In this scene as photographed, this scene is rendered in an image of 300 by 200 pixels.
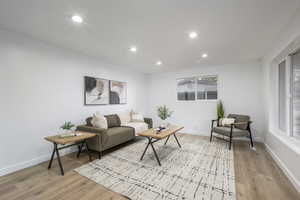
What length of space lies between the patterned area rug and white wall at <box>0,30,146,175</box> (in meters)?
1.11

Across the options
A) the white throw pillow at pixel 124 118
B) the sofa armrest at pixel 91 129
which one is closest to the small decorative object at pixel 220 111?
the white throw pillow at pixel 124 118

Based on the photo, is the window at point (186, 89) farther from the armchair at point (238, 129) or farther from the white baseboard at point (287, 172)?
the white baseboard at point (287, 172)

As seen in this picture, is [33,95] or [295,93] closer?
[295,93]

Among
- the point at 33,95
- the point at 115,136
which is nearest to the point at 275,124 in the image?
the point at 115,136

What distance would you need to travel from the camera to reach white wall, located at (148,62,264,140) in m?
3.79

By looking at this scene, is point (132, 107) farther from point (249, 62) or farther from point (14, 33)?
point (249, 62)

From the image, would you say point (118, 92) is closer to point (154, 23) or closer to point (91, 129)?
point (91, 129)

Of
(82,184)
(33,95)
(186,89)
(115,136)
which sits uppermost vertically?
(186,89)

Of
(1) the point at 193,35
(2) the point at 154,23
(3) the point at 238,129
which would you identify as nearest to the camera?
(2) the point at 154,23

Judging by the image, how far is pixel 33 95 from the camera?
2.45 m

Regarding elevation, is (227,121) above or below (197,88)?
below

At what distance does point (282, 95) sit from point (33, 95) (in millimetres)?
5055

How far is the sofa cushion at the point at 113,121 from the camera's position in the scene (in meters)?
3.56

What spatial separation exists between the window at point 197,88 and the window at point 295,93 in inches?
81.9
